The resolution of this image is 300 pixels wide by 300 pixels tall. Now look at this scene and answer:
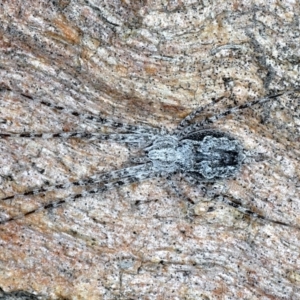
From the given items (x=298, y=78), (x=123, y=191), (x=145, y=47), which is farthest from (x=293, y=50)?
(x=123, y=191)

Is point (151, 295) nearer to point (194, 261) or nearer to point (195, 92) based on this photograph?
point (194, 261)

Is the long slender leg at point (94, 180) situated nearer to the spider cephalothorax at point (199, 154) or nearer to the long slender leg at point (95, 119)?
the spider cephalothorax at point (199, 154)

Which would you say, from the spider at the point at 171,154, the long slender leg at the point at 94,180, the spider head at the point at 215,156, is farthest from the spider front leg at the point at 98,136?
the spider head at the point at 215,156

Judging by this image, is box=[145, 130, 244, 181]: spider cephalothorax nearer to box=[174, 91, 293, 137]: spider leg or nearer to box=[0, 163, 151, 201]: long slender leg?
box=[174, 91, 293, 137]: spider leg

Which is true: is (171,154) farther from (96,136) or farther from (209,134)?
(96,136)

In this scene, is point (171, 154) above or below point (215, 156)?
below

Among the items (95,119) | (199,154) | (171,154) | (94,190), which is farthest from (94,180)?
(199,154)
